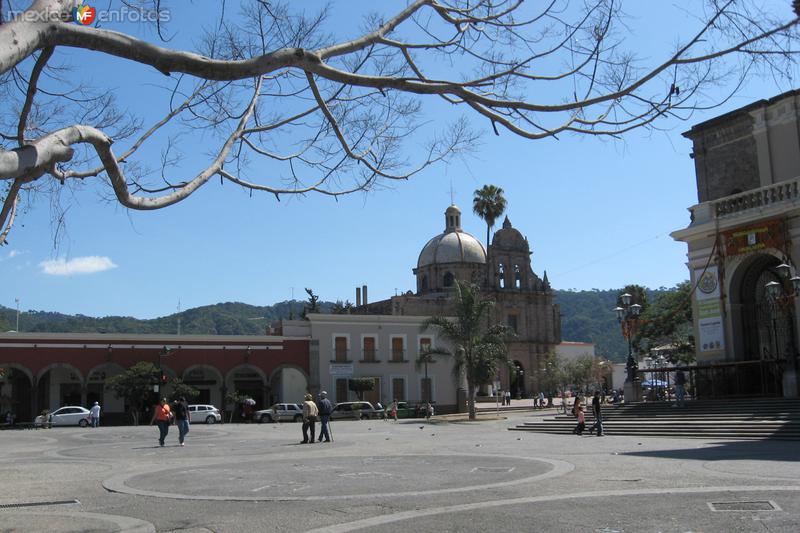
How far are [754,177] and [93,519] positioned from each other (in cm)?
2710

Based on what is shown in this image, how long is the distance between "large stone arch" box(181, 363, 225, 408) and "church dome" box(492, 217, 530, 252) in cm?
3603

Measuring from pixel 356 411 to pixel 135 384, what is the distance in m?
12.7

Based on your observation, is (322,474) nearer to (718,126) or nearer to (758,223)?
(758,223)

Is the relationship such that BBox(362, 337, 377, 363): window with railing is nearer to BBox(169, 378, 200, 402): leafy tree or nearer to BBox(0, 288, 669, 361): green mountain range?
BBox(169, 378, 200, 402): leafy tree

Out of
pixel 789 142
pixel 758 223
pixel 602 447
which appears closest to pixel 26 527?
pixel 602 447

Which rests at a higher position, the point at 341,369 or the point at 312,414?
the point at 341,369

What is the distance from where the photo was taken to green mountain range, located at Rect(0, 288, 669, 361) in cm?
13150

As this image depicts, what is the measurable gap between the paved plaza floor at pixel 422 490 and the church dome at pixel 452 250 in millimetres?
62378

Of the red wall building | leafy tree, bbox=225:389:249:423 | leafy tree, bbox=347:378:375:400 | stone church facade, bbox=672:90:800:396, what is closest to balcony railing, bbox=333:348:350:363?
leafy tree, bbox=347:378:375:400

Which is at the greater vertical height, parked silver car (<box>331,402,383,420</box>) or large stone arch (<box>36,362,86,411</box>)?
large stone arch (<box>36,362,86,411</box>)

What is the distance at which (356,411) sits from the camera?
46844 mm

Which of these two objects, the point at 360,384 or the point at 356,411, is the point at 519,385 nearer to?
the point at 360,384

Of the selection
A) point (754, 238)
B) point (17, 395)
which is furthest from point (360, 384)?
point (754, 238)

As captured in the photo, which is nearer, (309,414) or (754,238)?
(309,414)
